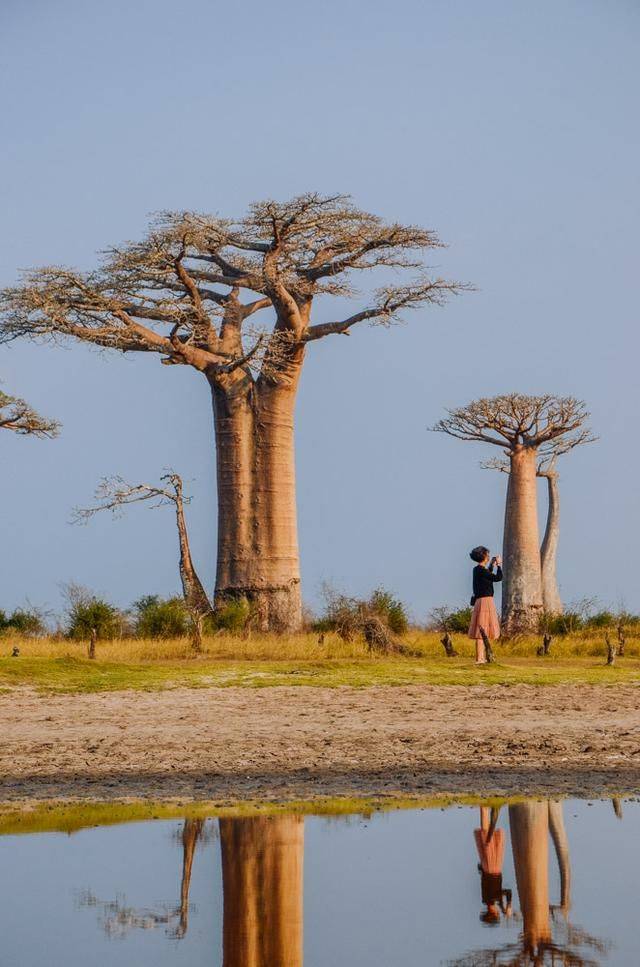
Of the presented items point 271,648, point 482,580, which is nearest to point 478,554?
point 482,580

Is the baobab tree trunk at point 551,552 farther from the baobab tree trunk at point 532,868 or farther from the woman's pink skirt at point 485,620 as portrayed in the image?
the baobab tree trunk at point 532,868

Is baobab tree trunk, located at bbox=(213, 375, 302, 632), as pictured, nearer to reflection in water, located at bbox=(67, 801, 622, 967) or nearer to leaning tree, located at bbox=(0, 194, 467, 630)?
leaning tree, located at bbox=(0, 194, 467, 630)

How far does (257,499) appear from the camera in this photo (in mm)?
26875

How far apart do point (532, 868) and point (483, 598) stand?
37.1ft

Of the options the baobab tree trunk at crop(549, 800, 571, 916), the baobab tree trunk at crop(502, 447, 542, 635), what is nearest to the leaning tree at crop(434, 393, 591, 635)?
the baobab tree trunk at crop(502, 447, 542, 635)

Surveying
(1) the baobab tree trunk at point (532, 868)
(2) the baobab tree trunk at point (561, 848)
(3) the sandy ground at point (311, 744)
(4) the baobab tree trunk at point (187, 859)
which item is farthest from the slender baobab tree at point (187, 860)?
(2) the baobab tree trunk at point (561, 848)

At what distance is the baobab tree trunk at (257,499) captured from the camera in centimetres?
2684

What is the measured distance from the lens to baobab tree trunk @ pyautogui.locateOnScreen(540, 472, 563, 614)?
100ft

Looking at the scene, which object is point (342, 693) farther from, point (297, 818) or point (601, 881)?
point (601, 881)

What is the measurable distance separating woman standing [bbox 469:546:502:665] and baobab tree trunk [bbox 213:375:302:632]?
8626 millimetres

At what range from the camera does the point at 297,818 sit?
7.85 metres

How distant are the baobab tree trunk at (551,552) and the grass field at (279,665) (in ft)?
18.6

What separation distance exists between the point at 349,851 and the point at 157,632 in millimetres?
17977

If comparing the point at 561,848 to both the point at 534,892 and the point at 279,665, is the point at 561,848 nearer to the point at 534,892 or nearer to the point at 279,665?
the point at 534,892
